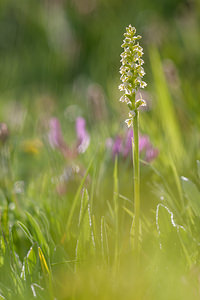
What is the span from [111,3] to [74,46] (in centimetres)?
39

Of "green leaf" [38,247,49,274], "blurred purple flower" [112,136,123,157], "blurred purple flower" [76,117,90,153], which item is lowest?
"green leaf" [38,247,49,274]

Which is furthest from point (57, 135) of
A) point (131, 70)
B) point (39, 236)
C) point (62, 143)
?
point (131, 70)

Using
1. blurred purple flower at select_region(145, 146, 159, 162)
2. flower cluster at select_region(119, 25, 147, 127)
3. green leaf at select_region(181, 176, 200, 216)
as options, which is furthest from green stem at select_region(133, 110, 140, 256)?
blurred purple flower at select_region(145, 146, 159, 162)

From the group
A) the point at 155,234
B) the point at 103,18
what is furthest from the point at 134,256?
the point at 103,18

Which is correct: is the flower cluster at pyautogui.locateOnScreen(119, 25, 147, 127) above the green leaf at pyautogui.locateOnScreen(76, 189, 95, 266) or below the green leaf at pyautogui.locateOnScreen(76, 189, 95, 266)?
above

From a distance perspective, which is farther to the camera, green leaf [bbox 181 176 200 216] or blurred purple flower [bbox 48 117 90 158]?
blurred purple flower [bbox 48 117 90 158]

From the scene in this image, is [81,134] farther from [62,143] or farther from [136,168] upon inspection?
[136,168]

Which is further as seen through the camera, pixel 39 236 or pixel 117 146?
pixel 117 146

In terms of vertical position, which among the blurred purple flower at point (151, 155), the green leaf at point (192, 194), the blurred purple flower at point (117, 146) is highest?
the blurred purple flower at point (117, 146)

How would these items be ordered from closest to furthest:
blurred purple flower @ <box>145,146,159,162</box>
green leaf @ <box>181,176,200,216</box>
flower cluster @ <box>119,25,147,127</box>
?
flower cluster @ <box>119,25,147,127</box> < green leaf @ <box>181,176,200,216</box> < blurred purple flower @ <box>145,146,159,162</box>

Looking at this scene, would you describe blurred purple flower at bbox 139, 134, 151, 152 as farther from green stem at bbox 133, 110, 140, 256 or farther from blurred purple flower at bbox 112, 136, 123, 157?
green stem at bbox 133, 110, 140, 256

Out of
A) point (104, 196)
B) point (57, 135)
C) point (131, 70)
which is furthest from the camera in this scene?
point (57, 135)

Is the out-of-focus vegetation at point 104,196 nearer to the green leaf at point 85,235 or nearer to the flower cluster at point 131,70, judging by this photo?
the green leaf at point 85,235

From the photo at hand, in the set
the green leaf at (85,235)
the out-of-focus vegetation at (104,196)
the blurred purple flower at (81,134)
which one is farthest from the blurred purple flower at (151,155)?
the green leaf at (85,235)
